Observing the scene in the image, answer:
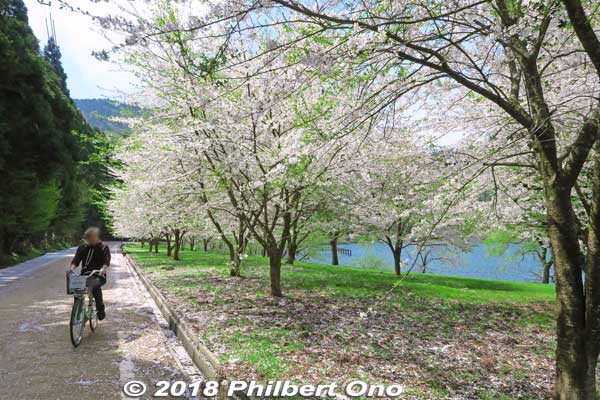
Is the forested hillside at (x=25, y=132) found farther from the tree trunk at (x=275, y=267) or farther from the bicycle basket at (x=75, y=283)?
the bicycle basket at (x=75, y=283)

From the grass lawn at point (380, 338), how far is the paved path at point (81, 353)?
2.56 ft

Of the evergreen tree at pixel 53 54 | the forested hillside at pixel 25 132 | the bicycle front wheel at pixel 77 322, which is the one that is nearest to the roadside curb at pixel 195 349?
the bicycle front wheel at pixel 77 322

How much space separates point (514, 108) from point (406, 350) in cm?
414

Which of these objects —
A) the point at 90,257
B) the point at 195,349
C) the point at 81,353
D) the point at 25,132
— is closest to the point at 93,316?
the point at 90,257

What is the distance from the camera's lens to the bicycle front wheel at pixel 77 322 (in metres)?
5.52

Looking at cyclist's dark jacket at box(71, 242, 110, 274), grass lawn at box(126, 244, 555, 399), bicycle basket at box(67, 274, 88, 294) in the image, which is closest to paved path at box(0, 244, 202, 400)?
grass lawn at box(126, 244, 555, 399)

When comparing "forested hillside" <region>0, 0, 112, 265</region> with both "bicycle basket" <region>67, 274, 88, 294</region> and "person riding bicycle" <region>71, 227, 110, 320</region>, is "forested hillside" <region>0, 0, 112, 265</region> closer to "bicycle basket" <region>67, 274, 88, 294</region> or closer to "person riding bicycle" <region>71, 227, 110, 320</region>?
"person riding bicycle" <region>71, 227, 110, 320</region>

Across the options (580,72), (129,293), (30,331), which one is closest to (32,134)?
(129,293)

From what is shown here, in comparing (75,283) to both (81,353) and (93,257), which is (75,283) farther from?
(81,353)

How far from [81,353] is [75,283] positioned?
1.09 m

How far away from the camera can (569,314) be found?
3.82m

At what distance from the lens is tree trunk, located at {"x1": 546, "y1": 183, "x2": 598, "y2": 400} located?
3.71 m

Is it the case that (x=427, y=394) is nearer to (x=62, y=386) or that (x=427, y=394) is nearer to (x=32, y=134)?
(x=62, y=386)

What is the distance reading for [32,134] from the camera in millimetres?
18109
